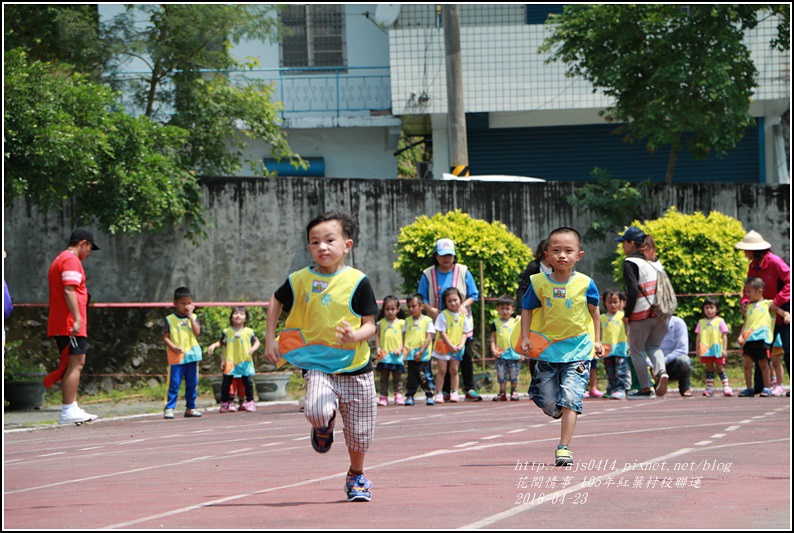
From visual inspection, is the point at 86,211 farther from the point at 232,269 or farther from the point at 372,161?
the point at 372,161

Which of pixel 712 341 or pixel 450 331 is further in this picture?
pixel 712 341

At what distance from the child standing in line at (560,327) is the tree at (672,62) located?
1717 cm

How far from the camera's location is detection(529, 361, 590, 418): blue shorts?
8758 mm

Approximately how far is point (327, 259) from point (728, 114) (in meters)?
20.6

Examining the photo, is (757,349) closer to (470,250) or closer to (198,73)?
(470,250)

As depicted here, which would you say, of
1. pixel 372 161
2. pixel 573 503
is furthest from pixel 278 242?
pixel 573 503

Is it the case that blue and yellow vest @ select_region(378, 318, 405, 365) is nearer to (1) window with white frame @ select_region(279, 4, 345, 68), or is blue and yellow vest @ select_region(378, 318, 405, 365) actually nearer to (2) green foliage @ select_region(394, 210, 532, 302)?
(2) green foliage @ select_region(394, 210, 532, 302)

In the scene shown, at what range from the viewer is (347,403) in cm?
716

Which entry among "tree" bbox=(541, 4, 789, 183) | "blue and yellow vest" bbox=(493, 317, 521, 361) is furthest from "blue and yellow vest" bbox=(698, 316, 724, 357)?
"tree" bbox=(541, 4, 789, 183)

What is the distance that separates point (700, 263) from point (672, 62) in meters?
6.03

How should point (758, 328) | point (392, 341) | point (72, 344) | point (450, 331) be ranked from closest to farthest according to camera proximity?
1. point (72, 344)
2. point (758, 328)
3. point (450, 331)
4. point (392, 341)

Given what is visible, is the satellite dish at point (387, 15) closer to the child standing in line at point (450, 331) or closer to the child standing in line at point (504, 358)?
the child standing in line at point (504, 358)

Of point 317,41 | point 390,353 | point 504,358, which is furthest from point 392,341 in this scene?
point 317,41

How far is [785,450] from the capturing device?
939 centimetres
